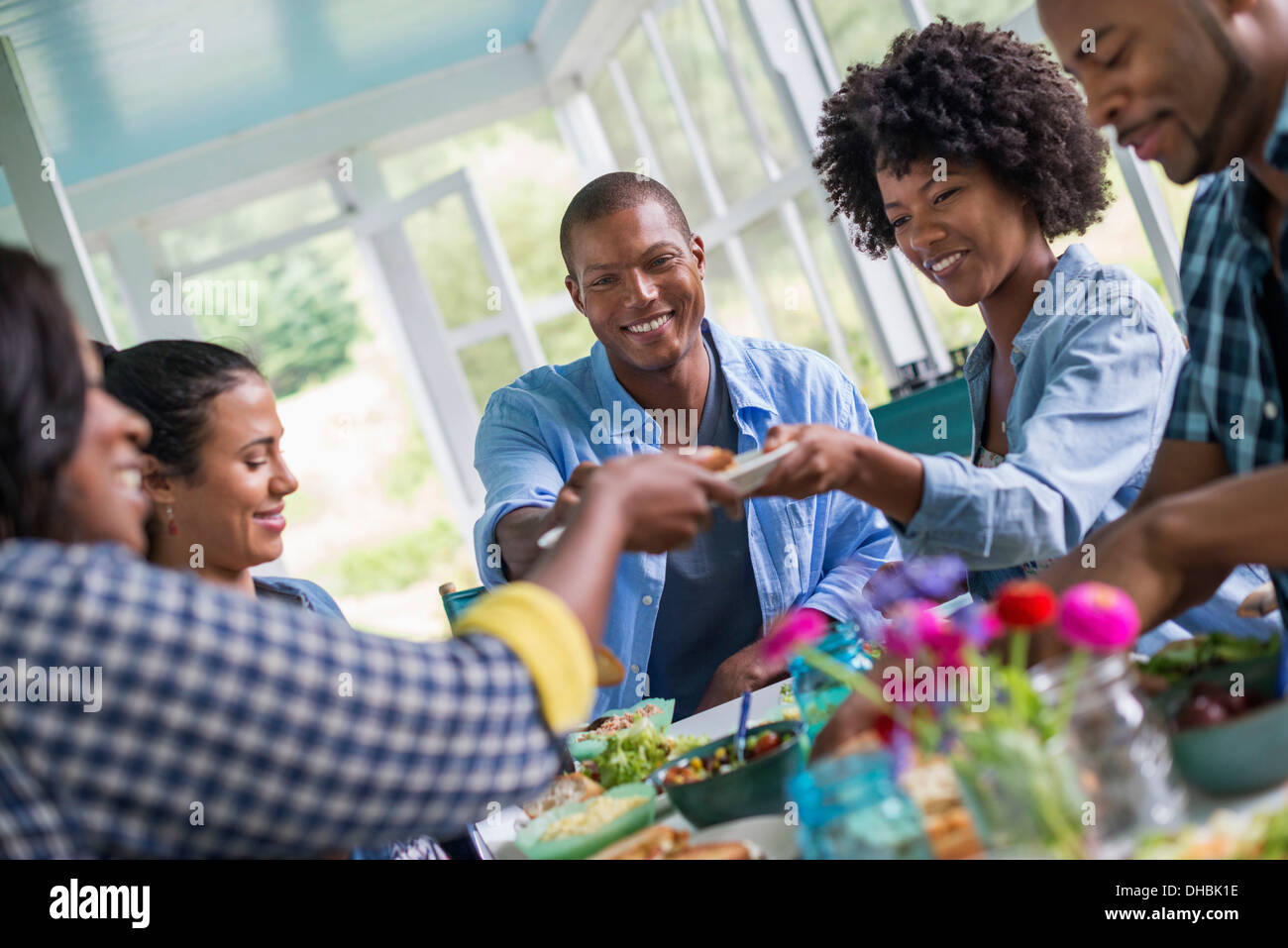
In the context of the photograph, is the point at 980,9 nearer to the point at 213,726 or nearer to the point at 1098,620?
the point at 1098,620

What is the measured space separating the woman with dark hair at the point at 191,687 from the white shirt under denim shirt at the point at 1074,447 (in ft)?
2.15

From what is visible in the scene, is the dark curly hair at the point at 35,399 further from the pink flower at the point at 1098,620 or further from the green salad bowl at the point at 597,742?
the green salad bowl at the point at 597,742

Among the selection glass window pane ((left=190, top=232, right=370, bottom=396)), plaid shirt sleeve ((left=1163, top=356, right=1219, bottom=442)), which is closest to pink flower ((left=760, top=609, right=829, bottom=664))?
plaid shirt sleeve ((left=1163, top=356, right=1219, bottom=442))

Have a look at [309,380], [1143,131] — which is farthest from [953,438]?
[309,380]

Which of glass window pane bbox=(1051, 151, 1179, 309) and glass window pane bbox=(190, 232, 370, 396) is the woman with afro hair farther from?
glass window pane bbox=(190, 232, 370, 396)

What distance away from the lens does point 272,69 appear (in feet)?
21.4

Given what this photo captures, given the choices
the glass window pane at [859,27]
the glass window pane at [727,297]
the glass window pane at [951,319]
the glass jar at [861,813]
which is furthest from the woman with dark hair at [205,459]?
the glass window pane at [727,297]

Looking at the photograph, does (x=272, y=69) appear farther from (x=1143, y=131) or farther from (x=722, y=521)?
(x=1143, y=131)

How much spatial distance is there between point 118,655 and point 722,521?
1.80 meters

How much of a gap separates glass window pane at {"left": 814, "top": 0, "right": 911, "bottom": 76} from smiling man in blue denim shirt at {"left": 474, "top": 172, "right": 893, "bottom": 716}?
1.94 meters

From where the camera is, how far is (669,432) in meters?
2.74

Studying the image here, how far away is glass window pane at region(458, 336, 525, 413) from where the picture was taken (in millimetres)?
7574

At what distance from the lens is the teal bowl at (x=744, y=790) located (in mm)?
1309

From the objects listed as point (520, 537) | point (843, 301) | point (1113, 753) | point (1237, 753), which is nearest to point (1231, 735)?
point (1237, 753)
